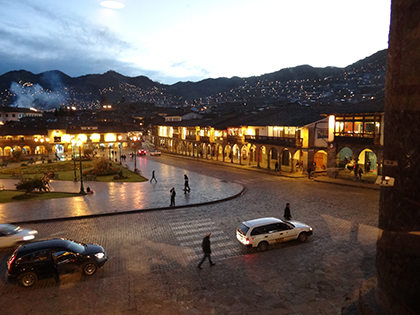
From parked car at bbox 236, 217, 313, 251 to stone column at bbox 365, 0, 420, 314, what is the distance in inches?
320

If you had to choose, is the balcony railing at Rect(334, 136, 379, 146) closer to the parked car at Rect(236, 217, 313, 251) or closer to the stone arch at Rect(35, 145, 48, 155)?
the parked car at Rect(236, 217, 313, 251)

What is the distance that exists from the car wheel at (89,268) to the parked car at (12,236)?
5.01 metres

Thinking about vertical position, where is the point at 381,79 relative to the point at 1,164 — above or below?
above

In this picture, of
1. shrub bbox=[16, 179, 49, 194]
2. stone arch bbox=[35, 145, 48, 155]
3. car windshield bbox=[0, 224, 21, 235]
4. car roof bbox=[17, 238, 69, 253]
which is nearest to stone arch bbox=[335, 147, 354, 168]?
shrub bbox=[16, 179, 49, 194]

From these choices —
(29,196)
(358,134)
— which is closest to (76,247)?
(29,196)

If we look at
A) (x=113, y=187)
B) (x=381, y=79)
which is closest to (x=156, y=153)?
(x=113, y=187)

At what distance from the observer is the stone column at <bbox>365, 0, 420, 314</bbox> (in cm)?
556

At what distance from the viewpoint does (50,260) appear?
1138 cm

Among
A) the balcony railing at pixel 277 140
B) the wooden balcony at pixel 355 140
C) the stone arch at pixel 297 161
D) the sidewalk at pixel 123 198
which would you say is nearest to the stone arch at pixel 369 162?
the wooden balcony at pixel 355 140

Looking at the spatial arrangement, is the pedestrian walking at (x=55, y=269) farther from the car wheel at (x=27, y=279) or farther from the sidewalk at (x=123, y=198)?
the sidewalk at (x=123, y=198)

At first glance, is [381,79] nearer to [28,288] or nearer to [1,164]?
[1,164]

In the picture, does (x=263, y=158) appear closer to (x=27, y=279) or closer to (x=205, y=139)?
(x=205, y=139)

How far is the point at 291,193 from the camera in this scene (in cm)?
2570

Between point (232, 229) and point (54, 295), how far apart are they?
9.28 metres
